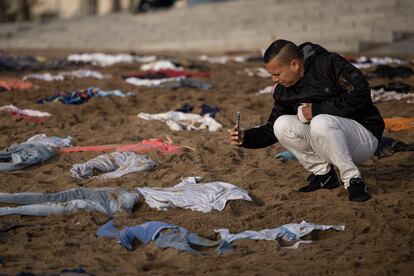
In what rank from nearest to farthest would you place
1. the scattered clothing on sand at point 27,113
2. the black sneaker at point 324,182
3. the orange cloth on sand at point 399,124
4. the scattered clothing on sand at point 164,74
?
the black sneaker at point 324,182 → the orange cloth on sand at point 399,124 → the scattered clothing on sand at point 27,113 → the scattered clothing on sand at point 164,74

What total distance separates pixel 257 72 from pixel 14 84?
490 centimetres

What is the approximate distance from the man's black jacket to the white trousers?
0.09 metres

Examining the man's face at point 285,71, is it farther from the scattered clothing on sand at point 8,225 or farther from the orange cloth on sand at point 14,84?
the orange cloth on sand at point 14,84

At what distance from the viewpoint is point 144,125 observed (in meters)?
9.80

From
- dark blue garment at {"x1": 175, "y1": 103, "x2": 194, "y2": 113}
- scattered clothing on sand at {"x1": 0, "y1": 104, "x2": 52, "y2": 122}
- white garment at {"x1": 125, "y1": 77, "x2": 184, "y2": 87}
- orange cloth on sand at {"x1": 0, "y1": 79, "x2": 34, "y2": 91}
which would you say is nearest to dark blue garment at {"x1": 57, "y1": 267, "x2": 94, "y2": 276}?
scattered clothing on sand at {"x1": 0, "y1": 104, "x2": 52, "y2": 122}

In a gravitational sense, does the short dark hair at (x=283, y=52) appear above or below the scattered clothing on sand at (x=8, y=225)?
above

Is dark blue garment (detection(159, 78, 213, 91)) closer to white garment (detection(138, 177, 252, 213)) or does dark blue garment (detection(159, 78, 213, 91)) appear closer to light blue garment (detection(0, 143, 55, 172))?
light blue garment (detection(0, 143, 55, 172))

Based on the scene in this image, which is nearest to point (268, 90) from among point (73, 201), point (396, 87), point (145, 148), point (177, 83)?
point (177, 83)

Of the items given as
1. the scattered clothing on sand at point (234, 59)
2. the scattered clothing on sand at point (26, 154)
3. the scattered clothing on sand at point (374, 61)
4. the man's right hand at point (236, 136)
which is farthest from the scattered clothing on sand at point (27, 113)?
the scattered clothing on sand at point (234, 59)

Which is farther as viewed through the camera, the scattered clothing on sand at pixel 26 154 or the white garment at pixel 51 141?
the white garment at pixel 51 141

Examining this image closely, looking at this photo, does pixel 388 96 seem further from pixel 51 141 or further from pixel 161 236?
pixel 161 236

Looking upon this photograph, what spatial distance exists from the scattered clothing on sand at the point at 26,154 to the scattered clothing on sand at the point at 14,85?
15.0 ft

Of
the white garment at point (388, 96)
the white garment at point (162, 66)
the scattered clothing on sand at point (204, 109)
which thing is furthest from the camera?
the white garment at point (162, 66)

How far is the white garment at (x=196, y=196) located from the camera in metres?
6.09
